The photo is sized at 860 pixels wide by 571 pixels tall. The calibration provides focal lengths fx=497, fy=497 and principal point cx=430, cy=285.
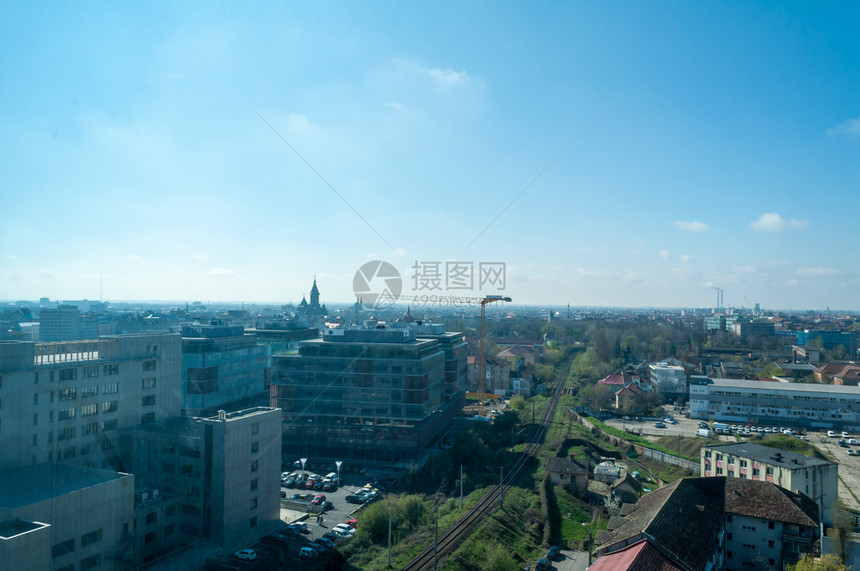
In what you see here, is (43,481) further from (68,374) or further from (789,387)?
(789,387)

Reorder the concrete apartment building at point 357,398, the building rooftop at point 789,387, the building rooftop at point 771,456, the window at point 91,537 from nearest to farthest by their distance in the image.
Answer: the window at point 91,537, the building rooftop at point 771,456, the concrete apartment building at point 357,398, the building rooftop at point 789,387

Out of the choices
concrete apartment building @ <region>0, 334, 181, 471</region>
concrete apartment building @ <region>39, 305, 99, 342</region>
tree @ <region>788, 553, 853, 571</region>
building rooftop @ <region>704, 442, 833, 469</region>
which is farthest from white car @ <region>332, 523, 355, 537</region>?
concrete apartment building @ <region>39, 305, 99, 342</region>

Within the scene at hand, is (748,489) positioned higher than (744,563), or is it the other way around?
(748,489)

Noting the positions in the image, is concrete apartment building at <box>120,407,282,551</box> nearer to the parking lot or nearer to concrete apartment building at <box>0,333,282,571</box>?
concrete apartment building at <box>0,333,282,571</box>

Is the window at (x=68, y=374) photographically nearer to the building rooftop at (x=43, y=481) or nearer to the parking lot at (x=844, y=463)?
the building rooftop at (x=43, y=481)

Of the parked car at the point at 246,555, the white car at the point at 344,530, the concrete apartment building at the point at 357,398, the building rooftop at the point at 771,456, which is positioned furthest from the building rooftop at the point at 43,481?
the building rooftop at the point at 771,456

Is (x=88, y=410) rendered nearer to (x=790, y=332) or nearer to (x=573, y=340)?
(x=573, y=340)

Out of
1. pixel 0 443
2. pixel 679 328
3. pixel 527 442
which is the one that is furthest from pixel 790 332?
pixel 0 443
